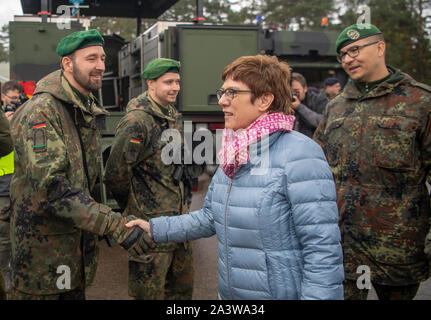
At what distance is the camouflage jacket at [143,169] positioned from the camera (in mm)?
3703

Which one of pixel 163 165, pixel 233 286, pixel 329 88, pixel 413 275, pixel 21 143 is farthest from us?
pixel 329 88

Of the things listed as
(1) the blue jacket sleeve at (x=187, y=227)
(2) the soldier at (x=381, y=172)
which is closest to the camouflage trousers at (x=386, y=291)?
(2) the soldier at (x=381, y=172)

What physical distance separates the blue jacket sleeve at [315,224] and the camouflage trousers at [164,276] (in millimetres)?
1871

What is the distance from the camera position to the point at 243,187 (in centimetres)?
220

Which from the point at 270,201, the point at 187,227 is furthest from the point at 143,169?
the point at 270,201

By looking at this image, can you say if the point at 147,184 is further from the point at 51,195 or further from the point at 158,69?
the point at 51,195

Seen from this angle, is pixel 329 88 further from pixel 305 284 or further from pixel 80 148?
pixel 305 284

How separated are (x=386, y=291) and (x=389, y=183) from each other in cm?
73

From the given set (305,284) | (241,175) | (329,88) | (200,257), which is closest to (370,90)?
(241,175)

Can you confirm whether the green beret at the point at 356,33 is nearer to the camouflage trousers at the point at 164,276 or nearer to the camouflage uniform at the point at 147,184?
the camouflage uniform at the point at 147,184

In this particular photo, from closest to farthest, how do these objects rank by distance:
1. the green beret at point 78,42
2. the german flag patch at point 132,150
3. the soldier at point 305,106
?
the green beret at point 78,42 < the german flag patch at point 132,150 < the soldier at point 305,106

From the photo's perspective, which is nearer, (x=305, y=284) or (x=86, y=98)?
(x=305, y=284)

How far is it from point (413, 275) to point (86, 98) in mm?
2344

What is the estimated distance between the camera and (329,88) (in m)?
7.24
